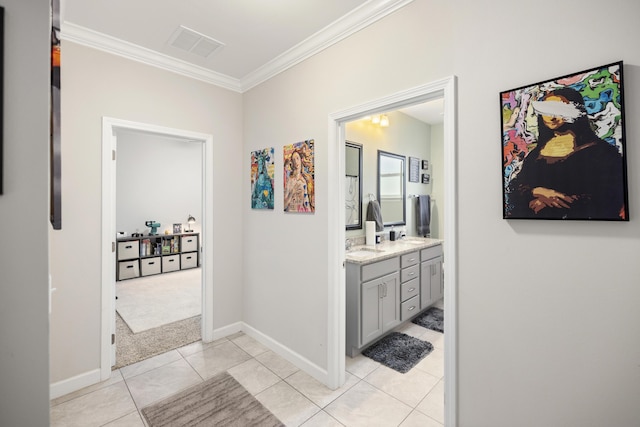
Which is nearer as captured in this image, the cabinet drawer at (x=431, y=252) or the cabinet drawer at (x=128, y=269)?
the cabinet drawer at (x=431, y=252)

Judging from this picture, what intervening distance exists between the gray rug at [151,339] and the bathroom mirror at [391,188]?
272 centimetres

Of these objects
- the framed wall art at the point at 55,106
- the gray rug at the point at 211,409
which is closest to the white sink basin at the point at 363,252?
the gray rug at the point at 211,409

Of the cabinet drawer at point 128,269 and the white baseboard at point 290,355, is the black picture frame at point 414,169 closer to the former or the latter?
the white baseboard at point 290,355

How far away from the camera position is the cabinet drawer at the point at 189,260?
606cm

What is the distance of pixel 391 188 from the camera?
4.02m

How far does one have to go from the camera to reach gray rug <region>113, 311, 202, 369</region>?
8.89ft

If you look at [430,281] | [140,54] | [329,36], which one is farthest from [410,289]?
[140,54]

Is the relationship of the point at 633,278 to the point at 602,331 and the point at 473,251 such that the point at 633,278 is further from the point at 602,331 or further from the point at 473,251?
the point at 473,251

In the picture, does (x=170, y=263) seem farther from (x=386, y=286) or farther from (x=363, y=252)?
(x=386, y=286)

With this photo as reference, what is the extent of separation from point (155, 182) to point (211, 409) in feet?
17.2

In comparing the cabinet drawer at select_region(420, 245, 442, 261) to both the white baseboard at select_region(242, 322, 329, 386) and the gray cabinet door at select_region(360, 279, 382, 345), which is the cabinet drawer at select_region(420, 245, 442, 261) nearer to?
the gray cabinet door at select_region(360, 279, 382, 345)

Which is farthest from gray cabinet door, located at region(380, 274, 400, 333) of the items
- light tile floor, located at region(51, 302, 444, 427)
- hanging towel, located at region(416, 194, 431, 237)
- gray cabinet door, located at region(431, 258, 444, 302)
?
hanging towel, located at region(416, 194, 431, 237)

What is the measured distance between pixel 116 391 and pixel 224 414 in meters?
0.94

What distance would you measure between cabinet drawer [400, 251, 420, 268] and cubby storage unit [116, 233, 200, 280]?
466 centimetres
